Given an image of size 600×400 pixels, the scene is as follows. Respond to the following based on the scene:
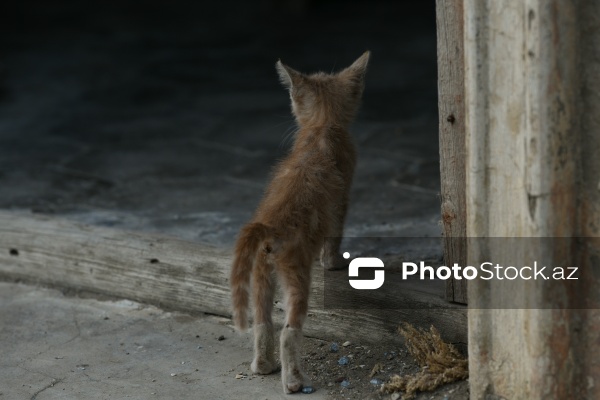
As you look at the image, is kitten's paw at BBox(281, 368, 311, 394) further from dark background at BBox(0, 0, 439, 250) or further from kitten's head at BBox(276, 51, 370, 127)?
dark background at BBox(0, 0, 439, 250)

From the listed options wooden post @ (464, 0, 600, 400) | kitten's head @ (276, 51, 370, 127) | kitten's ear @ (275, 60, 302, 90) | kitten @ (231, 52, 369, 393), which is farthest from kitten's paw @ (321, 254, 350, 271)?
wooden post @ (464, 0, 600, 400)

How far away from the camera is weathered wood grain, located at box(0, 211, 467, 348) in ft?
14.9

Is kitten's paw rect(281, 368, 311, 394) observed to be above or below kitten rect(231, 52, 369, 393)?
below

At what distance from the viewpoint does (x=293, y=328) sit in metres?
4.02

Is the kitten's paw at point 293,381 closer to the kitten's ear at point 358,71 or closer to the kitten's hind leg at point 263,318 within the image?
the kitten's hind leg at point 263,318

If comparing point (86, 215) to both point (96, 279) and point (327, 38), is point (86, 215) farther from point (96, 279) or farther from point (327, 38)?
point (327, 38)

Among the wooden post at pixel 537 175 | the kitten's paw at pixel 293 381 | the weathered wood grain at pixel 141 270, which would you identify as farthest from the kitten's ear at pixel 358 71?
the kitten's paw at pixel 293 381

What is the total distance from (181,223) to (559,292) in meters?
3.28

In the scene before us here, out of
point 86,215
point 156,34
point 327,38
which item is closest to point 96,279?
point 86,215

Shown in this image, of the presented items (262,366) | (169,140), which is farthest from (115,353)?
(169,140)

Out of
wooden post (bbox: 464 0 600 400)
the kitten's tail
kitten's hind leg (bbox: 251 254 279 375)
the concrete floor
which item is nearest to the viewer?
wooden post (bbox: 464 0 600 400)

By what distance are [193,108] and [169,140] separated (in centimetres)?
100

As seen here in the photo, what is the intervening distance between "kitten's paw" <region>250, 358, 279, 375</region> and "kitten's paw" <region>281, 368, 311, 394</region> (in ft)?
0.62

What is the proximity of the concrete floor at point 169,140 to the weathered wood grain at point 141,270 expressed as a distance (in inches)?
4.0
